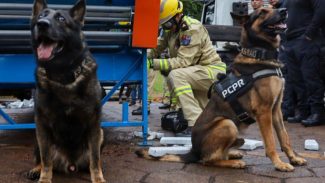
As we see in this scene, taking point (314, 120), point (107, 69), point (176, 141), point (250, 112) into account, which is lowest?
point (314, 120)


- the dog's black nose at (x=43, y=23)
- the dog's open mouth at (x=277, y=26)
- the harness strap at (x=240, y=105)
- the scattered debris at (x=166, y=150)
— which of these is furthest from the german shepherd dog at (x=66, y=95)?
the dog's open mouth at (x=277, y=26)

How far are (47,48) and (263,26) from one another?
81.5 inches

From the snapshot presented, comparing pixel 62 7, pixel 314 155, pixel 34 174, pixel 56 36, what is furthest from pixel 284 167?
pixel 62 7

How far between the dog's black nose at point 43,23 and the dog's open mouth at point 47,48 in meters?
0.11

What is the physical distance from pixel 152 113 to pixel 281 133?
4.85 m

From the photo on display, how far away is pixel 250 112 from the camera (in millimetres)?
4316

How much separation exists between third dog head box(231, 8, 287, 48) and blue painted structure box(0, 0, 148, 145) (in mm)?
1145

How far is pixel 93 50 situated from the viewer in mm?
5246

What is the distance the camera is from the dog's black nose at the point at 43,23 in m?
3.22

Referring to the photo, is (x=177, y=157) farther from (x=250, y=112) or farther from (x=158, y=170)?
(x=250, y=112)

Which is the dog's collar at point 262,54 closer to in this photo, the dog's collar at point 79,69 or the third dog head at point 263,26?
the third dog head at point 263,26

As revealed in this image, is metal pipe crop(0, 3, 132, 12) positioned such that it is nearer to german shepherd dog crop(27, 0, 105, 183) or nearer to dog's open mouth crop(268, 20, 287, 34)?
german shepherd dog crop(27, 0, 105, 183)

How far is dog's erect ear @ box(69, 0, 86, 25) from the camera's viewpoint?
367 centimetres

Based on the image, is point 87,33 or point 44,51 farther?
point 87,33
